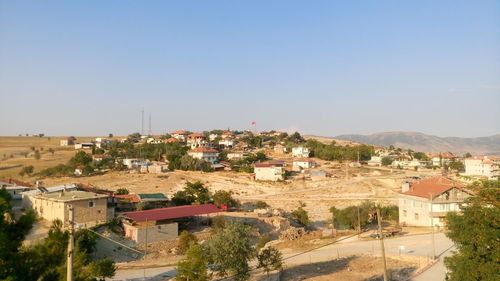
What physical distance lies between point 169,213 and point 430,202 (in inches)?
1098

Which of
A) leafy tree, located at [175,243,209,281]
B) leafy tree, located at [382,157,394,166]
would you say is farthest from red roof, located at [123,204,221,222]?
leafy tree, located at [382,157,394,166]

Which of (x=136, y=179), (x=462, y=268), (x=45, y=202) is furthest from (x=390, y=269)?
(x=136, y=179)

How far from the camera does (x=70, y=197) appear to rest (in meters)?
34.6

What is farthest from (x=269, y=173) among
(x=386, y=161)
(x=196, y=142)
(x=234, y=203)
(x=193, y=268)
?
(x=193, y=268)

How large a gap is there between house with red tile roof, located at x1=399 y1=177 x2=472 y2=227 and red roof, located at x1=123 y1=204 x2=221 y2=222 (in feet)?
72.8

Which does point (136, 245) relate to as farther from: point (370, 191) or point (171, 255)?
point (370, 191)

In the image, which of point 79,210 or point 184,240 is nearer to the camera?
point 79,210

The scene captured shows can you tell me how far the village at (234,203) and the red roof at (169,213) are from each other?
0.36 feet

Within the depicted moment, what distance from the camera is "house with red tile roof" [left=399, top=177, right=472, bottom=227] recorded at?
3838 centimetres

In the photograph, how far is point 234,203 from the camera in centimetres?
5016

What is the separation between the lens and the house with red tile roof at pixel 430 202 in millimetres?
38375

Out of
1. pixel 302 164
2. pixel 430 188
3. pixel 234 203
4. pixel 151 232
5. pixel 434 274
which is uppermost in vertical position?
pixel 430 188

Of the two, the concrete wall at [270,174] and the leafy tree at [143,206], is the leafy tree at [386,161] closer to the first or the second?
the concrete wall at [270,174]

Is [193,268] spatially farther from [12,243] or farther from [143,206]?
[143,206]
